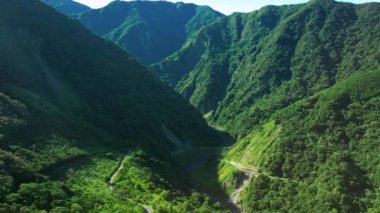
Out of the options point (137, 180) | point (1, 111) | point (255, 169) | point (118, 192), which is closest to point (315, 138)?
point (255, 169)

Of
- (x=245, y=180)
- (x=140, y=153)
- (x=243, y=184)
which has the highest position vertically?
(x=140, y=153)

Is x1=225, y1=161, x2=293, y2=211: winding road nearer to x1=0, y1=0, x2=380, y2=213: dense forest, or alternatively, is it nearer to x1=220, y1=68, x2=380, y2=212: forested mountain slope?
x1=0, y1=0, x2=380, y2=213: dense forest

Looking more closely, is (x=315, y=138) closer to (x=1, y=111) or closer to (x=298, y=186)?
(x=298, y=186)

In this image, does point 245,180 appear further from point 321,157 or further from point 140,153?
point 140,153

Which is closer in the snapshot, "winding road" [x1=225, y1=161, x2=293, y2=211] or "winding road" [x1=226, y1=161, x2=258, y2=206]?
"winding road" [x1=225, y1=161, x2=293, y2=211]

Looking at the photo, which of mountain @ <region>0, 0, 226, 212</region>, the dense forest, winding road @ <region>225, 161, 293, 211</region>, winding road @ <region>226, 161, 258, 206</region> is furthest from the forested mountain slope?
mountain @ <region>0, 0, 226, 212</region>

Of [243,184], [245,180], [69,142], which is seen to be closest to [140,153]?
[69,142]

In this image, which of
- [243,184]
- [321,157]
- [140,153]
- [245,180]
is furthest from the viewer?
[245,180]

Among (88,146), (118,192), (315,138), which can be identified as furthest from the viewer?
(315,138)
